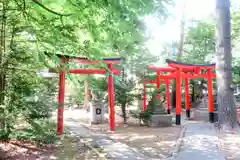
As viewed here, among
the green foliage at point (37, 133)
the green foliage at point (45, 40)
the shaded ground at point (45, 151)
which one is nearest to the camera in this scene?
the green foliage at point (45, 40)

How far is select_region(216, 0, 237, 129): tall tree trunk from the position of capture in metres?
8.12

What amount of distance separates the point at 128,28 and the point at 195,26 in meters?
18.0

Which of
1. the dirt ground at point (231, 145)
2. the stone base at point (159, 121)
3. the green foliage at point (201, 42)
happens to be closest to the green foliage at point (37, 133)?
the dirt ground at point (231, 145)

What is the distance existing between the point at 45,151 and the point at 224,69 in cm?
645

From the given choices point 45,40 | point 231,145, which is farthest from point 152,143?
point 45,40

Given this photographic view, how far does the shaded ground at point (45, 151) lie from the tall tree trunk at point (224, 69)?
5.15m

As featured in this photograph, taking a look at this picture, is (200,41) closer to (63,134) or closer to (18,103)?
(63,134)

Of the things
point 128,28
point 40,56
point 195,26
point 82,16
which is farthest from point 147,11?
point 195,26

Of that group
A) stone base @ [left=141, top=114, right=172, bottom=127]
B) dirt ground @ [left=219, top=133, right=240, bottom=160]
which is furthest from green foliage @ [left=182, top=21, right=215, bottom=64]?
dirt ground @ [left=219, top=133, right=240, bottom=160]

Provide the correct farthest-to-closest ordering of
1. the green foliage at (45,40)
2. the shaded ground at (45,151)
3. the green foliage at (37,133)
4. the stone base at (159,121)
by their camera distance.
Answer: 1. the stone base at (159,121)
2. the green foliage at (37,133)
3. the shaded ground at (45,151)
4. the green foliage at (45,40)

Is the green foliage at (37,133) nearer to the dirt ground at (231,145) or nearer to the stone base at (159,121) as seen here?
the dirt ground at (231,145)

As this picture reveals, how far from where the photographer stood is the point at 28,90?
17.3 feet

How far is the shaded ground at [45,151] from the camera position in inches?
193

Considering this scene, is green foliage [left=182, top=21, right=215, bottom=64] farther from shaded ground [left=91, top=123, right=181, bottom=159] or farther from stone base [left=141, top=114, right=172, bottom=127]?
shaded ground [left=91, top=123, right=181, bottom=159]
